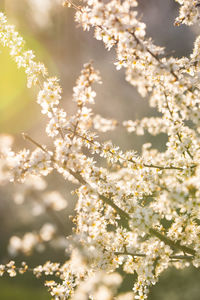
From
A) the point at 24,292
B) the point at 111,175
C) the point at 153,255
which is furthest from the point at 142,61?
the point at 24,292

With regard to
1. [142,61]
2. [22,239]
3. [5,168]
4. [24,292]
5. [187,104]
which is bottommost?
[22,239]

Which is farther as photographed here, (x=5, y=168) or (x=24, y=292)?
(x=24, y=292)

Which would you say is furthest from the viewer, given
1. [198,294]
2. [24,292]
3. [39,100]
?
[24,292]

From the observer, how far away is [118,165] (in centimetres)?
479

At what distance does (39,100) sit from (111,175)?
7.05ft

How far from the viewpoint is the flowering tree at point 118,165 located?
3885mm

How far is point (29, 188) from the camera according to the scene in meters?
3.36

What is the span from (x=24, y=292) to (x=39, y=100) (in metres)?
25.7

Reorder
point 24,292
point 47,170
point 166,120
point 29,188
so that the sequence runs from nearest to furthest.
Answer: point 29,188 < point 47,170 < point 166,120 < point 24,292

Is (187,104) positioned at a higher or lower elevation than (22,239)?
higher

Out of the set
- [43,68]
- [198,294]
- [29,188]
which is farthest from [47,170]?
[198,294]

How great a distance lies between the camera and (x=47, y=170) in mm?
4410

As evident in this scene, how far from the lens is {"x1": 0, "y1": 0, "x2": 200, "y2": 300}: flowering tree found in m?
3.88

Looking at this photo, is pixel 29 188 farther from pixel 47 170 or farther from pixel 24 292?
pixel 24 292
